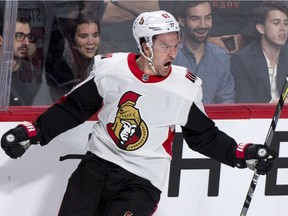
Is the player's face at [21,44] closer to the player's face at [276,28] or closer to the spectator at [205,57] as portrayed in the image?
the spectator at [205,57]

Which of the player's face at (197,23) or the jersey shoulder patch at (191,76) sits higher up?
the player's face at (197,23)

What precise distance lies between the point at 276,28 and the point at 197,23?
349 mm

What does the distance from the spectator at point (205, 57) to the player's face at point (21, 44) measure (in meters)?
0.65

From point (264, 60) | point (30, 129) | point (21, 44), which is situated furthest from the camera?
point (264, 60)

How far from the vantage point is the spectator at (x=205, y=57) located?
187 inches

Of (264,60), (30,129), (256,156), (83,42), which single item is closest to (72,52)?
(83,42)

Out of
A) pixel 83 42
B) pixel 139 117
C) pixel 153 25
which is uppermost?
pixel 153 25

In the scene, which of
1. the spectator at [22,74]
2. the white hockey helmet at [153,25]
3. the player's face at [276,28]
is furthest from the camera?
the player's face at [276,28]

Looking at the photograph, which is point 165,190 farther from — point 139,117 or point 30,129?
point 30,129

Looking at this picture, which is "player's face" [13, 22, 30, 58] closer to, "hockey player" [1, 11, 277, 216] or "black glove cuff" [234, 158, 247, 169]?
"hockey player" [1, 11, 277, 216]

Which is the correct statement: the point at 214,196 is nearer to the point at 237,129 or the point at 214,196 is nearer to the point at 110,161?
the point at 237,129

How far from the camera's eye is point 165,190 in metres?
4.76

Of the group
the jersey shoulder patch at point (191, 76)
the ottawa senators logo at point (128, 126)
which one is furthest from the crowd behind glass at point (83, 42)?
the ottawa senators logo at point (128, 126)

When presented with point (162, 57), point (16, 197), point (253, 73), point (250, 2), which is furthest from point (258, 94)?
point (16, 197)
